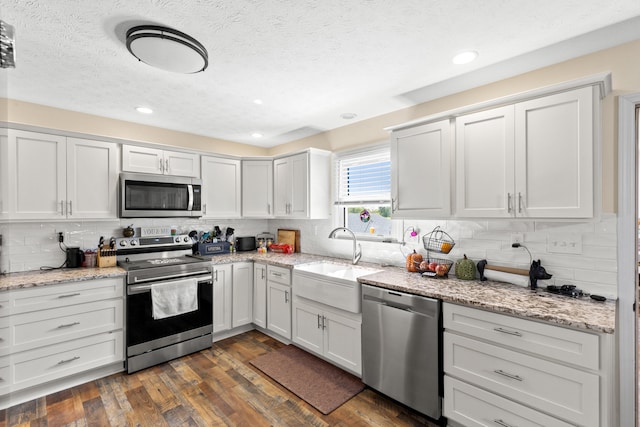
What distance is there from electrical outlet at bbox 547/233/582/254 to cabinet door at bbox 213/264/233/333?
10.4ft

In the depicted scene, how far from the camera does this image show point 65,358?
2557 millimetres

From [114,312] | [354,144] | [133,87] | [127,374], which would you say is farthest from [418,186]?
[127,374]

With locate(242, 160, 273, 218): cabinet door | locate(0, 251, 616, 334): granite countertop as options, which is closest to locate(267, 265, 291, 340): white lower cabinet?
locate(0, 251, 616, 334): granite countertop

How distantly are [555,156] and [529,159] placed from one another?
137 millimetres

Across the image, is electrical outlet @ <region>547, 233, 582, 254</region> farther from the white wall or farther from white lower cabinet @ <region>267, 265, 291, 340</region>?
white lower cabinet @ <region>267, 265, 291, 340</region>

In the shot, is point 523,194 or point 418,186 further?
point 418,186

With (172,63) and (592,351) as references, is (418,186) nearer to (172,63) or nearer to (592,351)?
(592,351)

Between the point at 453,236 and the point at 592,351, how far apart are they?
1.28 meters

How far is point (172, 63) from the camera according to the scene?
6.72 feet

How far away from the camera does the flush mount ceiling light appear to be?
1.78m

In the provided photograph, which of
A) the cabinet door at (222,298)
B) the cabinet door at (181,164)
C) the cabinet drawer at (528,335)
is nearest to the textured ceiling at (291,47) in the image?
the cabinet door at (181,164)

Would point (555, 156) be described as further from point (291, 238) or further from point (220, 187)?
point (220, 187)

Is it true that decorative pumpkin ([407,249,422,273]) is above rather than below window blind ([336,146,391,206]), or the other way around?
below

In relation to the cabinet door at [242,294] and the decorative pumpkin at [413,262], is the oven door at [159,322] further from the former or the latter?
the decorative pumpkin at [413,262]
